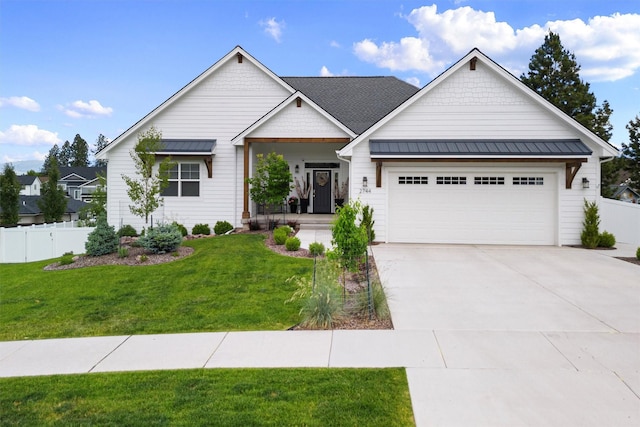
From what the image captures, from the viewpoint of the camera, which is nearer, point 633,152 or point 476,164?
point 476,164

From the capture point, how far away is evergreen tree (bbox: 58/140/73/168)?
9731 centimetres

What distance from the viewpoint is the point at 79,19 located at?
13.4 meters

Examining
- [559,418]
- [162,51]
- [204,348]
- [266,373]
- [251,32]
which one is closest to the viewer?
[559,418]

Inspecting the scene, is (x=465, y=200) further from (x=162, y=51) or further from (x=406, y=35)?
(x=162, y=51)

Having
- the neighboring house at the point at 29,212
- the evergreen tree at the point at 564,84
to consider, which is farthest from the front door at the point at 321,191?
the neighboring house at the point at 29,212

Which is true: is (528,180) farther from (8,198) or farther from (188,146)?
(8,198)

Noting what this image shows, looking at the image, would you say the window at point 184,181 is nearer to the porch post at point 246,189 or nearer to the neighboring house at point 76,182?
the porch post at point 246,189

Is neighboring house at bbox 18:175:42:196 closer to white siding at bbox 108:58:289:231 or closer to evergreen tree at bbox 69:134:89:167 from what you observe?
evergreen tree at bbox 69:134:89:167

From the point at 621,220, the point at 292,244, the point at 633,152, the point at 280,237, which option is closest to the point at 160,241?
the point at 280,237

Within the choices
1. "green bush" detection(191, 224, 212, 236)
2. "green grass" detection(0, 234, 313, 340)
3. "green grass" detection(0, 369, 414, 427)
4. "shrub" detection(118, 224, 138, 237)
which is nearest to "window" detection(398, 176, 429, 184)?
"green grass" detection(0, 234, 313, 340)

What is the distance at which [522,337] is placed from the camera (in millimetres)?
5297

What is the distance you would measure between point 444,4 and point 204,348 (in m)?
14.2

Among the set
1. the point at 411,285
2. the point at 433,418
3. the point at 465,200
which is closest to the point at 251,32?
the point at 465,200

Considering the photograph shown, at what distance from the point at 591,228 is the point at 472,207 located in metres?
3.72
